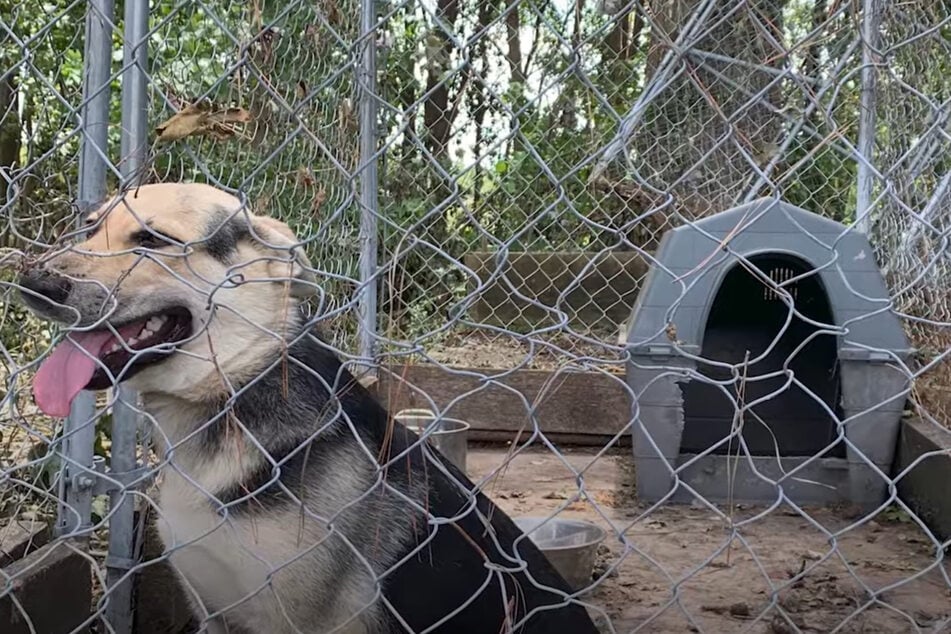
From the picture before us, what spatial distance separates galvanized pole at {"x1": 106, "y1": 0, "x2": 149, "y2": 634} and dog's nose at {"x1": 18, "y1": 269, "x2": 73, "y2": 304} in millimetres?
351

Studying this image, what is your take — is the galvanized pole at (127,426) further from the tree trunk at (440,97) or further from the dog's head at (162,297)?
the tree trunk at (440,97)

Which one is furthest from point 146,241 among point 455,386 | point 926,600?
point 455,386

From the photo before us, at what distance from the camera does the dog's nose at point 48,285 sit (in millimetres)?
2066

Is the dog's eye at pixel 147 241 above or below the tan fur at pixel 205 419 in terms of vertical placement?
above

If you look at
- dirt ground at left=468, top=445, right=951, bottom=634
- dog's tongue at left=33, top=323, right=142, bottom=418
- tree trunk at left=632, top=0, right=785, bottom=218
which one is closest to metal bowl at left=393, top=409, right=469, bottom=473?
dirt ground at left=468, top=445, right=951, bottom=634

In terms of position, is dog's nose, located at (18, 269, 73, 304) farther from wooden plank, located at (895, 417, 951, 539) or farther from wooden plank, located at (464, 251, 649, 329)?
wooden plank, located at (464, 251, 649, 329)

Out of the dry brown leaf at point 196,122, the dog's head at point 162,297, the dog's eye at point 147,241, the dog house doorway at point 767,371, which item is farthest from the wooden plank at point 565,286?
the dry brown leaf at point 196,122

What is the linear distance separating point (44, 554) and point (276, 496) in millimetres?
794

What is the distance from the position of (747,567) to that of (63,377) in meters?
2.60

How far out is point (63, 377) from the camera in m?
2.10

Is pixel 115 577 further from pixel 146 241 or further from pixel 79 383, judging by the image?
pixel 146 241

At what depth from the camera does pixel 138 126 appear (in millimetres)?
2422

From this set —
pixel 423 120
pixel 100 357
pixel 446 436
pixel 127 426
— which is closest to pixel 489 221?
pixel 423 120

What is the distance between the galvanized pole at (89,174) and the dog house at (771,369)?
7.15 ft
